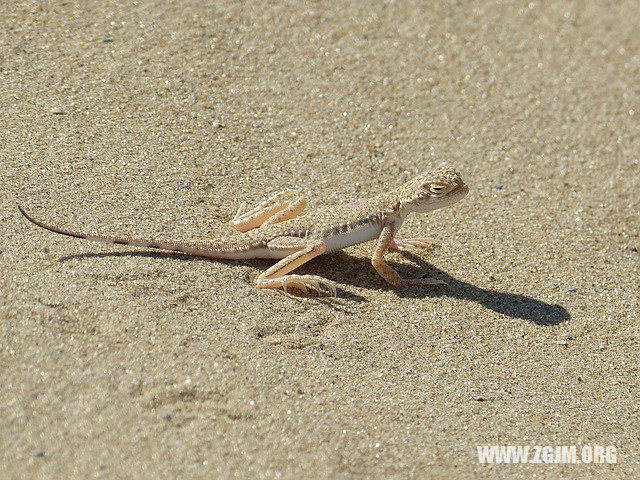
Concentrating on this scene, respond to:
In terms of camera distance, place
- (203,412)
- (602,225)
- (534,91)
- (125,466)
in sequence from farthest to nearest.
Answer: (534,91) → (602,225) → (203,412) → (125,466)

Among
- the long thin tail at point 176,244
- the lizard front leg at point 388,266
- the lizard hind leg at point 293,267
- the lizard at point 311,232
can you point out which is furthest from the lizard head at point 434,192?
the long thin tail at point 176,244

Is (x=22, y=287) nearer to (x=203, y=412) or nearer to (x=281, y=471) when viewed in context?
(x=203, y=412)

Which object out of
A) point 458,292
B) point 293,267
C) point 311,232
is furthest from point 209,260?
point 458,292

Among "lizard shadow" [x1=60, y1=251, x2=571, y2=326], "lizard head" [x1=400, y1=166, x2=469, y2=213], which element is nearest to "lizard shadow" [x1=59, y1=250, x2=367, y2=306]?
"lizard shadow" [x1=60, y1=251, x2=571, y2=326]

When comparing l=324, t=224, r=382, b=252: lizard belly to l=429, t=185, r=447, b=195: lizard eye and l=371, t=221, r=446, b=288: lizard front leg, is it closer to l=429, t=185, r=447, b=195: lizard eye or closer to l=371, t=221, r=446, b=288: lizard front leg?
l=371, t=221, r=446, b=288: lizard front leg

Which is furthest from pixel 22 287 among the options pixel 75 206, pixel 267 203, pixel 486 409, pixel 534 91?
pixel 534 91

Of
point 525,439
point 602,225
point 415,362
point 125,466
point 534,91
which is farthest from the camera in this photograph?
point 534,91

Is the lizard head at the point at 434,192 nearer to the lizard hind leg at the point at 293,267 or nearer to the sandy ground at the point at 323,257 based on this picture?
the sandy ground at the point at 323,257

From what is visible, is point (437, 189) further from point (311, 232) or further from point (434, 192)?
point (311, 232)
